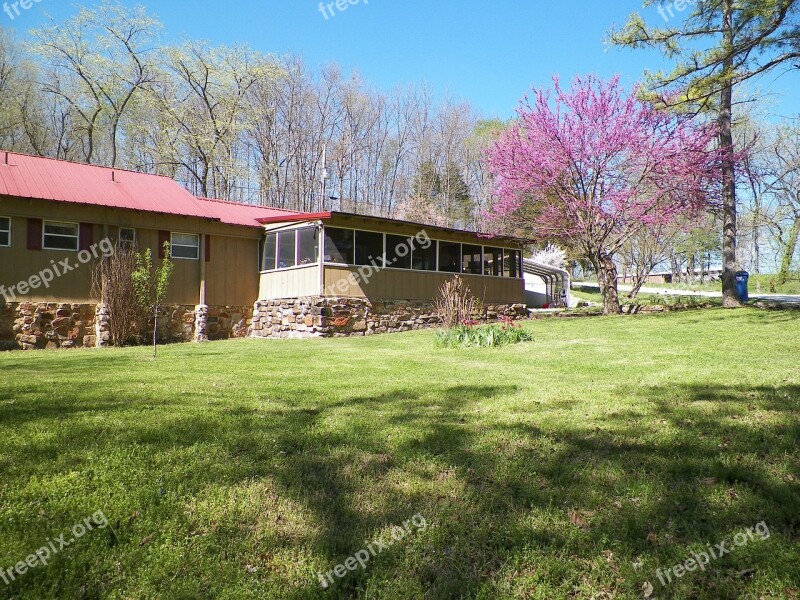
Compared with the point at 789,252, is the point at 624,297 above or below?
below

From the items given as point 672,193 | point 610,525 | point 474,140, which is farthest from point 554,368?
point 474,140

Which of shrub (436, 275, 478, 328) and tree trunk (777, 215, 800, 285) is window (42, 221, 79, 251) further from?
tree trunk (777, 215, 800, 285)

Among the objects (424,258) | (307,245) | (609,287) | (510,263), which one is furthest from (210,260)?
(609,287)

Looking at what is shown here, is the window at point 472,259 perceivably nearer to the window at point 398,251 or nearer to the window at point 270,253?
the window at point 398,251

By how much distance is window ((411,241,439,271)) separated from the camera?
16.8 metres

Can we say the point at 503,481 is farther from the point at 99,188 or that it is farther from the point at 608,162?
the point at 99,188

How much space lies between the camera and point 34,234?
12953 mm

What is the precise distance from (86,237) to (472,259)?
11.2 metres

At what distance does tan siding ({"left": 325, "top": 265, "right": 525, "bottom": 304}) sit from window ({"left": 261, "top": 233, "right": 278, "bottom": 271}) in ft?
7.77

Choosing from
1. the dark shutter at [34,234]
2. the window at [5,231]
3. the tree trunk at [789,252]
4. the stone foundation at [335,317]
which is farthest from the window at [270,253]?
the tree trunk at [789,252]

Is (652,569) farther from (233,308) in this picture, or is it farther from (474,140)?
(474,140)

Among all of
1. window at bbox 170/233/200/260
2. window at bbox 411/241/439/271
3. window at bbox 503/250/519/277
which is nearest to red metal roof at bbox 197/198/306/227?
window at bbox 170/233/200/260

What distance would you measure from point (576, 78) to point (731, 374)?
1161cm

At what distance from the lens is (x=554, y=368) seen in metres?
7.14
